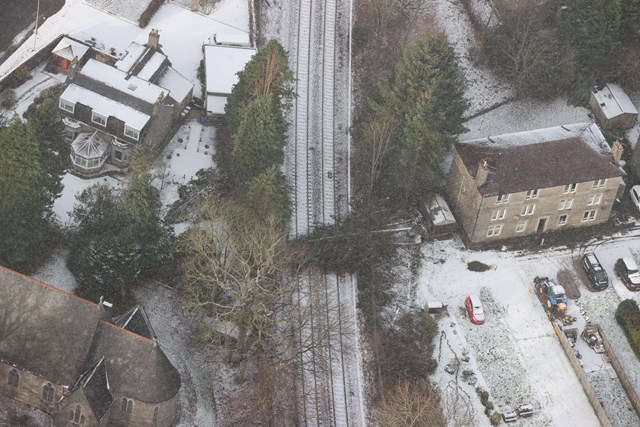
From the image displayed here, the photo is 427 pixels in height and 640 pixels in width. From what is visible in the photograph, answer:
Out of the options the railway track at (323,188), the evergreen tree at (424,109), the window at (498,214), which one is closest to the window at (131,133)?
the railway track at (323,188)

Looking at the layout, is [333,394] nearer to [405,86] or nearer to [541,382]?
[541,382]

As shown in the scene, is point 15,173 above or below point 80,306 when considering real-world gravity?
above

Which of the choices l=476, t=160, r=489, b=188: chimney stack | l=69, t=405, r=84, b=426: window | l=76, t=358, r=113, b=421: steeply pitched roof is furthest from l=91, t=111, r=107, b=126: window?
l=476, t=160, r=489, b=188: chimney stack

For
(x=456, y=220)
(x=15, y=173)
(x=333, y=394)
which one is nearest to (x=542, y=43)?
(x=456, y=220)

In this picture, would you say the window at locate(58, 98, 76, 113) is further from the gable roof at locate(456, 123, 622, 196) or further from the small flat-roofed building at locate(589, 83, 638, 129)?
the small flat-roofed building at locate(589, 83, 638, 129)

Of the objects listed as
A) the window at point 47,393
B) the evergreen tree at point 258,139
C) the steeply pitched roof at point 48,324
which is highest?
the evergreen tree at point 258,139

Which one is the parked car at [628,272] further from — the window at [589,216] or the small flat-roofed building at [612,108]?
the small flat-roofed building at [612,108]
